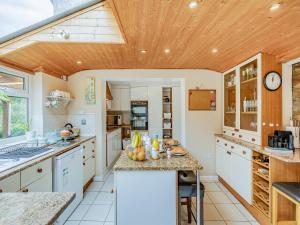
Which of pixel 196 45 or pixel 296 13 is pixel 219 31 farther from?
pixel 296 13

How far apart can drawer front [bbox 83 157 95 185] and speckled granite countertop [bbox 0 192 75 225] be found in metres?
2.43

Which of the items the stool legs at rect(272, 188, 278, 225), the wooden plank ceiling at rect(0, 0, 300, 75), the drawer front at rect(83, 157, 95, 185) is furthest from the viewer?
the drawer front at rect(83, 157, 95, 185)

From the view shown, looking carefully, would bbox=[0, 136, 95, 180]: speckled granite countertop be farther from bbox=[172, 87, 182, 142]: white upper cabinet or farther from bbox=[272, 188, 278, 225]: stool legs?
bbox=[172, 87, 182, 142]: white upper cabinet

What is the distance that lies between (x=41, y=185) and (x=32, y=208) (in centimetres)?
138

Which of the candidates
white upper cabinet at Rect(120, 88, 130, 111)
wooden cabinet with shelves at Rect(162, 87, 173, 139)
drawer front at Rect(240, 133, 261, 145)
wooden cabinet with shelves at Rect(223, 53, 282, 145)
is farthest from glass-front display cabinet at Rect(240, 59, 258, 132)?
white upper cabinet at Rect(120, 88, 130, 111)

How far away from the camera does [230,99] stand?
3822 mm

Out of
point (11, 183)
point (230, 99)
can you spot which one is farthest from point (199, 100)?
point (11, 183)

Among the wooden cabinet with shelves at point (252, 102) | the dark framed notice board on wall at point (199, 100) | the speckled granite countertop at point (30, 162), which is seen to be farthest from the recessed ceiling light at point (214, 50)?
the speckled granite countertop at point (30, 162)

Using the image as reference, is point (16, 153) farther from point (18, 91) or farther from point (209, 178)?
point (209, 178)

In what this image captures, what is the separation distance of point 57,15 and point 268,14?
93.0 inches

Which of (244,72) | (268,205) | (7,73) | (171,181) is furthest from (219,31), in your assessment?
(7,73)

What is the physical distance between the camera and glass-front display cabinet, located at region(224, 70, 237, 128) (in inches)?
143

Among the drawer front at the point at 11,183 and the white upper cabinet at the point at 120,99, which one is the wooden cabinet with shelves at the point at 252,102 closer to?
the drawer front at the point at 11,183

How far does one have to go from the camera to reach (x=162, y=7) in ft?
5.69
